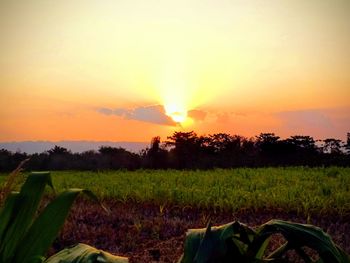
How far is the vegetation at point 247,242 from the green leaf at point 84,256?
201 mm

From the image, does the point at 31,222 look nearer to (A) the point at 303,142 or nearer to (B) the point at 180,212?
(B) the point at 180,212

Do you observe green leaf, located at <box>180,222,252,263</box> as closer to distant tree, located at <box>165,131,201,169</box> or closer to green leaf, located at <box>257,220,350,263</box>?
green leaf, located at <box>257,220,350,263</box>

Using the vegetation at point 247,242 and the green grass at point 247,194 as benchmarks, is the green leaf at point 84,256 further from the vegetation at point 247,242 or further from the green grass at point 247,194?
the green grass at point 247,194

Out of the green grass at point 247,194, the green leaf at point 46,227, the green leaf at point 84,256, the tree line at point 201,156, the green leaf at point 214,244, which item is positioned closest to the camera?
the green leaf at point 214,244

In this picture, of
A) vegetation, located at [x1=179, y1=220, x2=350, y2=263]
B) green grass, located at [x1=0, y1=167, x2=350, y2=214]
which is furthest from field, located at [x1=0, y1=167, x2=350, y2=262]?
vegetation, located at [x1=179, y1=220, x2=350, y2=263]

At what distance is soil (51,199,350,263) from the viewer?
596 centimetres

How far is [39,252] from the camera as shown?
1701 mm

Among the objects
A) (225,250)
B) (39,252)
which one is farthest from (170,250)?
(225,250)

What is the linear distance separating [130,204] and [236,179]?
3902 mm

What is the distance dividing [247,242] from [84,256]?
1.44 ft

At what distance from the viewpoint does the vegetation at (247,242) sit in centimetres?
134

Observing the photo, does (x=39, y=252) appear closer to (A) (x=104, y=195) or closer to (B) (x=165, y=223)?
(B) (x=165, y=223)

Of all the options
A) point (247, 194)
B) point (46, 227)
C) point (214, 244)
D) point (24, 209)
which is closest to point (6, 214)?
point (24, 209)

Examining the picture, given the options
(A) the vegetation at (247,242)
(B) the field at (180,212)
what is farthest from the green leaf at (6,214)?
(B) the field at (180,212)
